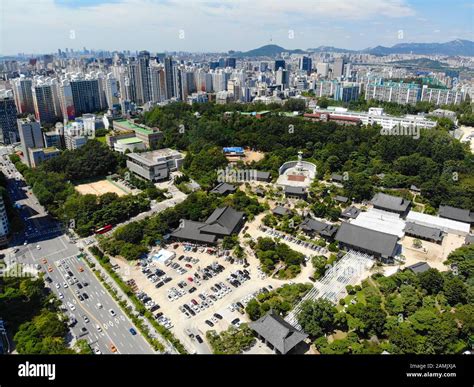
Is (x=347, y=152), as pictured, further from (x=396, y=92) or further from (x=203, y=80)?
(x=203, y=80)

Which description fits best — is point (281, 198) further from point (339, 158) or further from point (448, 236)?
point (448, 236)

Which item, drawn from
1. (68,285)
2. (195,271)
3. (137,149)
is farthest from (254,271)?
(137,149)

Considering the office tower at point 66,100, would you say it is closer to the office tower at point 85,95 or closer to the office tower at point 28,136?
A: the office tower at point 85,95

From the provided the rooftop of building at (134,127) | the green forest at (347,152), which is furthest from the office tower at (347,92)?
the rooftop of building at (134,127)

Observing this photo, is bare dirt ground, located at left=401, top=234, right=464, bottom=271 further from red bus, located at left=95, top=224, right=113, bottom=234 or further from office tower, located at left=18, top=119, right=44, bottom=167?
office tower, located at left=18, top=119, right=44, bottom=167

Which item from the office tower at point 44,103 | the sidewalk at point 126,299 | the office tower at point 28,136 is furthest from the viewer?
the office tower at point 44,103

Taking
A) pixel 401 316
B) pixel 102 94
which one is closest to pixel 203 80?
pixel 102 94

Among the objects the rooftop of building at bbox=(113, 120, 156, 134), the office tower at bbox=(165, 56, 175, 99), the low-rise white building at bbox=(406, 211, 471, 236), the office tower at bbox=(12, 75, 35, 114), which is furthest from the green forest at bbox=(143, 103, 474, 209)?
the office tower at bbox=(12, 75, 35, 114)
